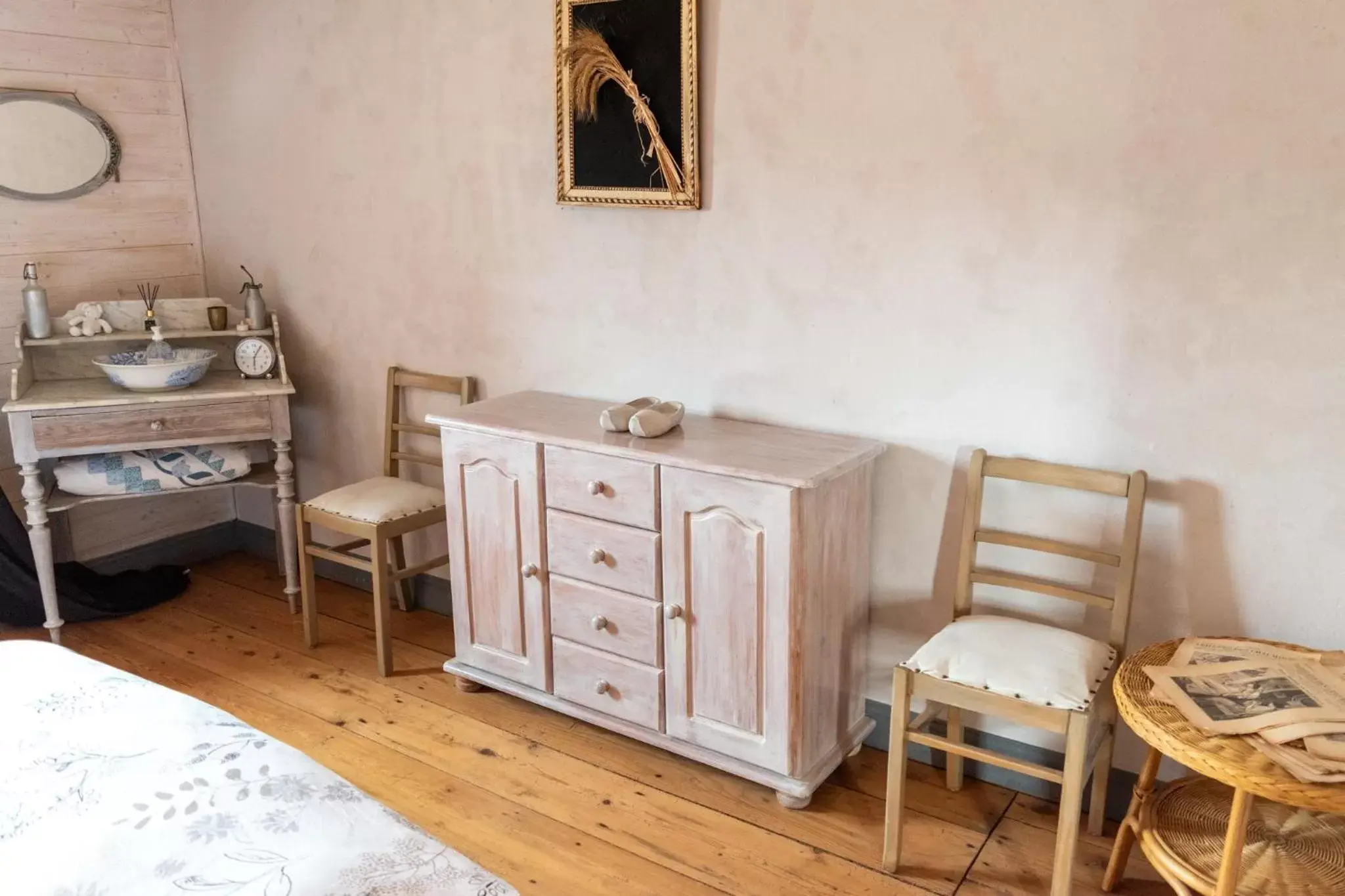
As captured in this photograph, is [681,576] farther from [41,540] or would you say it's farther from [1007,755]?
[41,540]

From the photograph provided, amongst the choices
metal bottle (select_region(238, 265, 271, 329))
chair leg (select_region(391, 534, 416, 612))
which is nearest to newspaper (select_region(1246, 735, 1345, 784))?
chair leg (select_region(391, 534, 416, 612))

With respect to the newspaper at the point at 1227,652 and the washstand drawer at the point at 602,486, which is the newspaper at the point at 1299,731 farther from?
the washstand drawer at the point at 602,486

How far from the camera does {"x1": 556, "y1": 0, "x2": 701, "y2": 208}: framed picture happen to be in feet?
9.07

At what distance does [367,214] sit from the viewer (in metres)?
3.62

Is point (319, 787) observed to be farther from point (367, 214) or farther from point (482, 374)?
point (367, 214)

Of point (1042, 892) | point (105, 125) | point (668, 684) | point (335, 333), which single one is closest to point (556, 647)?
point (668, 684)

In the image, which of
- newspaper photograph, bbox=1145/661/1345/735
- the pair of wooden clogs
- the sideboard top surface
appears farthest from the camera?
the pair of wooden clogs

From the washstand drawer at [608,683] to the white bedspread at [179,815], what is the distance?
4.02 feet

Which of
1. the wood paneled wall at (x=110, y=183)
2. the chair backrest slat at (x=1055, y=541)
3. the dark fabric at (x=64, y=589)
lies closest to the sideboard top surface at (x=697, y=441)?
the chair backrest slat at (x=1055, y=541)

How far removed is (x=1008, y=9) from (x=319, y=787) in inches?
80.2

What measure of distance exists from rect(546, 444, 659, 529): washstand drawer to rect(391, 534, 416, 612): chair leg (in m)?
1.17

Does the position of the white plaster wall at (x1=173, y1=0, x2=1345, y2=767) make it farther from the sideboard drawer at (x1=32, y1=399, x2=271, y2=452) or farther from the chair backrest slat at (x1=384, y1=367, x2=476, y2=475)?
the sideboard drawer at (x1=32, y1=399, x2=271, y2=452)

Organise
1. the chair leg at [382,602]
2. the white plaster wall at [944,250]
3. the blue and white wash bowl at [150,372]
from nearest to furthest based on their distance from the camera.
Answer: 1. the white plaster wall at [944,250]
2. the chair leg at [382,602]
3. the blue and white wash bowl at [150,372]

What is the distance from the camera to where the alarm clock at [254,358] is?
3682 millimetres
